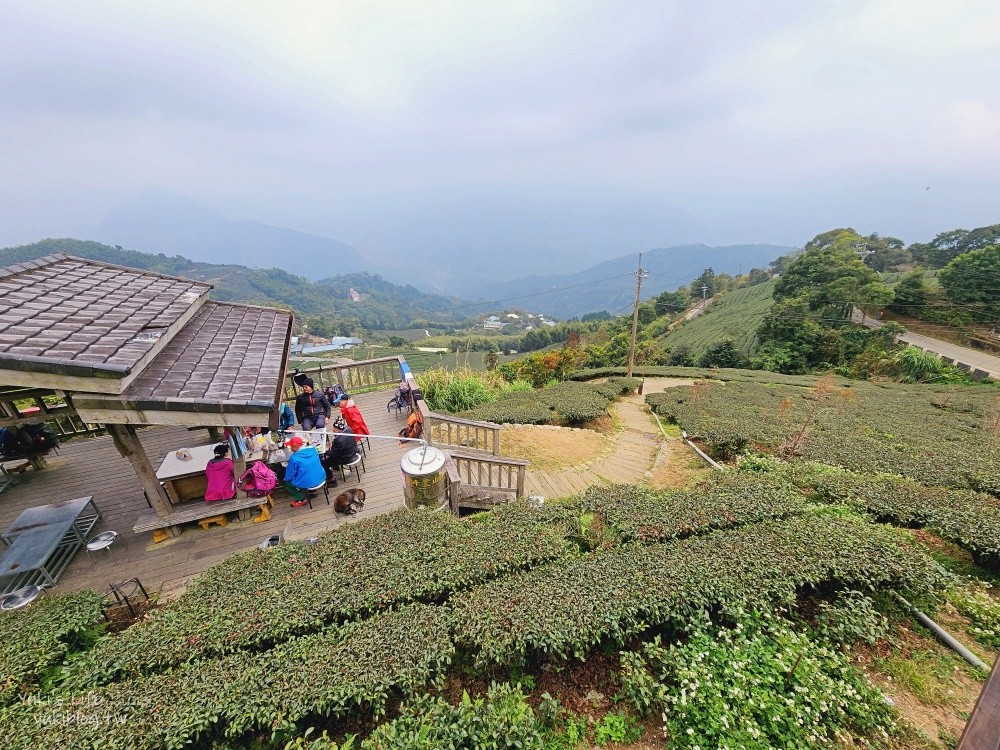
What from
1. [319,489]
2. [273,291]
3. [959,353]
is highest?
[319,489]

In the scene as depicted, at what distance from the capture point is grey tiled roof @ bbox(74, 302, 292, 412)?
4160mm

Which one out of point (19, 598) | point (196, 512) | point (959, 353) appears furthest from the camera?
point (959, 353)

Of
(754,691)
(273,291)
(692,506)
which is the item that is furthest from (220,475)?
(273,291)

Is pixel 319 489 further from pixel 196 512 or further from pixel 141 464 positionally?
pixel 141 464

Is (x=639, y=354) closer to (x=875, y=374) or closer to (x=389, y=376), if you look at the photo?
(x=875, y=374)

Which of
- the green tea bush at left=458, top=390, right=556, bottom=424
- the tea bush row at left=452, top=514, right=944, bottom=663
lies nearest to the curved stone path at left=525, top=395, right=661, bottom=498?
the green tea bush at left=458, top=390, right=556, bottom=424

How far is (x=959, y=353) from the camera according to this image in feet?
85.4

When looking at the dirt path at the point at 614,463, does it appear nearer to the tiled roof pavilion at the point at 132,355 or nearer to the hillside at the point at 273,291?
the tiled roof pavilion at the point at 132,355

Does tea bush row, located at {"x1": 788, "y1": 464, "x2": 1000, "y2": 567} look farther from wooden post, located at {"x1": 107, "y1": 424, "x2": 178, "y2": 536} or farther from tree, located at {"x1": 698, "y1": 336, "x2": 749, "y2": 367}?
tree, located at {"x1": 698, "y1": 336, "x2": 749, "y2": 367}

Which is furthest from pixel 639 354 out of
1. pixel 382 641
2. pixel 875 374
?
pixel 382 641

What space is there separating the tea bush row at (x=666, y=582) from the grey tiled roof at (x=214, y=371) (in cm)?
349

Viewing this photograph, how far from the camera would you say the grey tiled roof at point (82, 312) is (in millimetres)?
3834

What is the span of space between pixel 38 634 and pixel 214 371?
2956mm

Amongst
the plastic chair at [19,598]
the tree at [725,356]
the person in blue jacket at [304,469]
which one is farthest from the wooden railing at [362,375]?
the tree at [725,356]
